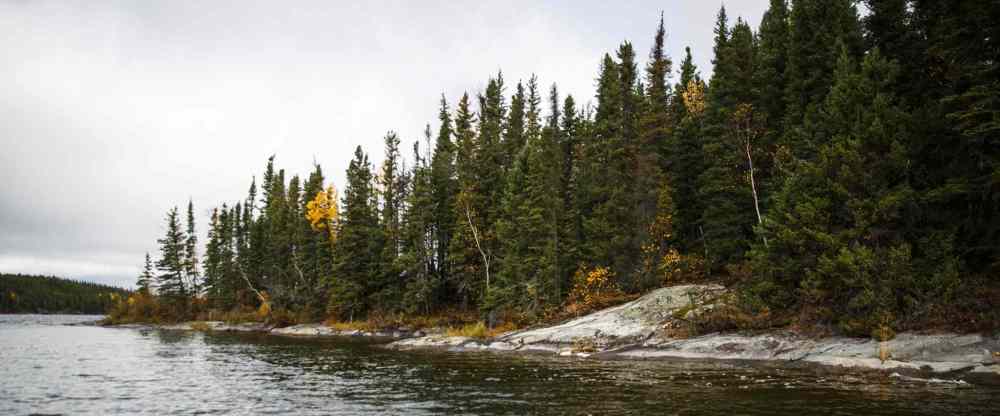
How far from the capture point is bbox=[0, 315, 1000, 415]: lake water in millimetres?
13727

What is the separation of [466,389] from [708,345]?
14.0 meters

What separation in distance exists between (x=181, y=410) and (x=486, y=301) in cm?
3349

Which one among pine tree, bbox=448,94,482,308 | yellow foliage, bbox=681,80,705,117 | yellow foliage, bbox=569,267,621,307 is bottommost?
yellow foliage, bbox=569,267,621,307

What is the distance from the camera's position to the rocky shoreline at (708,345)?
18422 millimetres

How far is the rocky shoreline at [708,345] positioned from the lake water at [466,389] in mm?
2275

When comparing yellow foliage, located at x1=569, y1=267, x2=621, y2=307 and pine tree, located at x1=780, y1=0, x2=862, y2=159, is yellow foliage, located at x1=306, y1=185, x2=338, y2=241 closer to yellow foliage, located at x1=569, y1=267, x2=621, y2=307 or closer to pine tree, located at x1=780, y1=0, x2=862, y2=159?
yellow foliage, located at x1=569, y1=267, x2=621, y2=307

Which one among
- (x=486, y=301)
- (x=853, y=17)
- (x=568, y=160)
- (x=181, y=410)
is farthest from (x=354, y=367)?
(x=568, y=160)

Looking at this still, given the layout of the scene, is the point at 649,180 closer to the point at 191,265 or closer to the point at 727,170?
the point at 727,170

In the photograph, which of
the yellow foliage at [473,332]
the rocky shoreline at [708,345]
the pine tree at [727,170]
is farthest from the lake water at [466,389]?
the pine tree at [727,170]

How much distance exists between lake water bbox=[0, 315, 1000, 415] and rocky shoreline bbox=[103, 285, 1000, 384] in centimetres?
228

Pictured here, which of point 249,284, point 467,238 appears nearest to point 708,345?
point 467,238

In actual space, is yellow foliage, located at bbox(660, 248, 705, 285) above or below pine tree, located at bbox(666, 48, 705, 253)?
below

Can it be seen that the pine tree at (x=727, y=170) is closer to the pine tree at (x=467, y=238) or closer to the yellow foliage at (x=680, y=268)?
the yellow foliage at (x=680, y=268)

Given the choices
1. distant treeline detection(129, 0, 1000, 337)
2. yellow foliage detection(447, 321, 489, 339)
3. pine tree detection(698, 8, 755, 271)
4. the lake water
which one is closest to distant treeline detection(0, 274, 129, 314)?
distant treeline detection(129, 0, 1000, 337)
